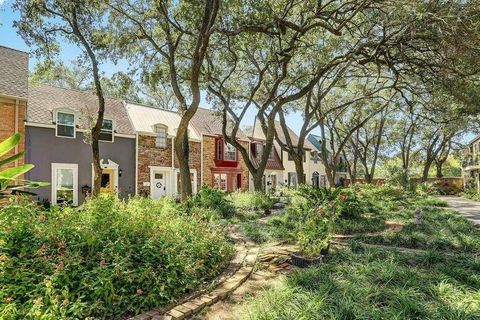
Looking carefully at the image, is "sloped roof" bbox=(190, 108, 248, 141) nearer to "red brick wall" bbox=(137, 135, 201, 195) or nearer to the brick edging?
"red brick wall" bbox=(137, 135, 201, 195)

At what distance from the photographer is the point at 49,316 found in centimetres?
254

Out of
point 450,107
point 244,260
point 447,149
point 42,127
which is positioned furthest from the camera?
point 447,149

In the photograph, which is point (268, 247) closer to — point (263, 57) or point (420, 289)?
point (420, 289)

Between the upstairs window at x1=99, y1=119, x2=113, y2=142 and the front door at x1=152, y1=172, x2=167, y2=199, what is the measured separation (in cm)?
339

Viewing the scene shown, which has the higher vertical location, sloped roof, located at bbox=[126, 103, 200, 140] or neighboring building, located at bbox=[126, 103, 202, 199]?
sloped roof, located at bbox=[126, 103, 200, 140]

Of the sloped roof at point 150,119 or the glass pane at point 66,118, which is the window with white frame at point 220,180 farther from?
the glass pane at point 66,118

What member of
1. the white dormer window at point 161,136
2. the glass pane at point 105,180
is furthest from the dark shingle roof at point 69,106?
the glass pane at point 105,180

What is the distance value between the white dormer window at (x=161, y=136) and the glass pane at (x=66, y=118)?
4.55 meters

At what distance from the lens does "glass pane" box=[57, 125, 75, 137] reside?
14.7 m

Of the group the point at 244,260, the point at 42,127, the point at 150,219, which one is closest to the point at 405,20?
the point at 244,260

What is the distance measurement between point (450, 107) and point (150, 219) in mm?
16605

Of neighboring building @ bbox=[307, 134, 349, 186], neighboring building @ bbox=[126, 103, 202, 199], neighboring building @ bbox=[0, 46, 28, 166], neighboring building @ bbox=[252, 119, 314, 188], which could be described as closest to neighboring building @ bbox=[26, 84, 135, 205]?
neighboring building @ bbox=[126, 103, 202, 199]

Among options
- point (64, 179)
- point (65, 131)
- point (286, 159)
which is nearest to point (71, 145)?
point (65, 131)

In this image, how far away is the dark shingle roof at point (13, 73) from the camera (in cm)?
1157
